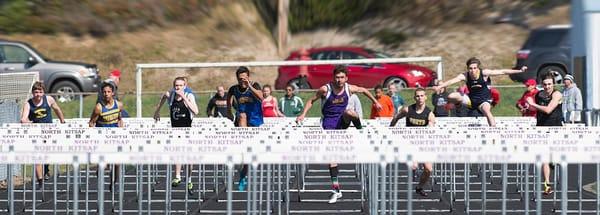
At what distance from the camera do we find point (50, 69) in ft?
122

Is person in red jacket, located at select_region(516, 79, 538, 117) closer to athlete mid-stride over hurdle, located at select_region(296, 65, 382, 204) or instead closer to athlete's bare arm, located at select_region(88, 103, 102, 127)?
athlete mid-stride over hurdle, located at select_region(296, 65, 382, 204)

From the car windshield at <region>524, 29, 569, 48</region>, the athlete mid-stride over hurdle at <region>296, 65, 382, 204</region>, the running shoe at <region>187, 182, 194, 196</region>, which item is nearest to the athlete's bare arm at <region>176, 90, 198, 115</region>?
the running shoe at <region>187, 182, 194, 196</region>

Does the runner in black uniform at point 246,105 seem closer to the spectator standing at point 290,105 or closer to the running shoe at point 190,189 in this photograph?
the running shoe at point 190,189

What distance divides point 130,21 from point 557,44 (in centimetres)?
1616

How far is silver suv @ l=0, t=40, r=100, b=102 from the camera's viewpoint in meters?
37.0

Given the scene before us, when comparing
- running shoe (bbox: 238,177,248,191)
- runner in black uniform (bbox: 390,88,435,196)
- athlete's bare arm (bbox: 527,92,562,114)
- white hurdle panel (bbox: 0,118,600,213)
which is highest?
athlete's bare arm (bbox: 527,92,562,114)

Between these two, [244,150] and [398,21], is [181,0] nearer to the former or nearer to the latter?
[398,21]

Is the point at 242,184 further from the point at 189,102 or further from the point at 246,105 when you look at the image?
the point at 189,102

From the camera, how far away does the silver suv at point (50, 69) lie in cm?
3700

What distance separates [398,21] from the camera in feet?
157

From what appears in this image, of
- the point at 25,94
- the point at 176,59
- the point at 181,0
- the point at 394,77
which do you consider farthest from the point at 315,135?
the point at 181,0

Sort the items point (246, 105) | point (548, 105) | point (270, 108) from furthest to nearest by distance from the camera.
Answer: point (270, 108) < point (548, 105) < point (246, 105)

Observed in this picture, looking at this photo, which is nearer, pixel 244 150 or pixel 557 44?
pixel 244 150

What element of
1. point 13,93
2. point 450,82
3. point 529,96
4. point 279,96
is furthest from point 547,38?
point 450,82
